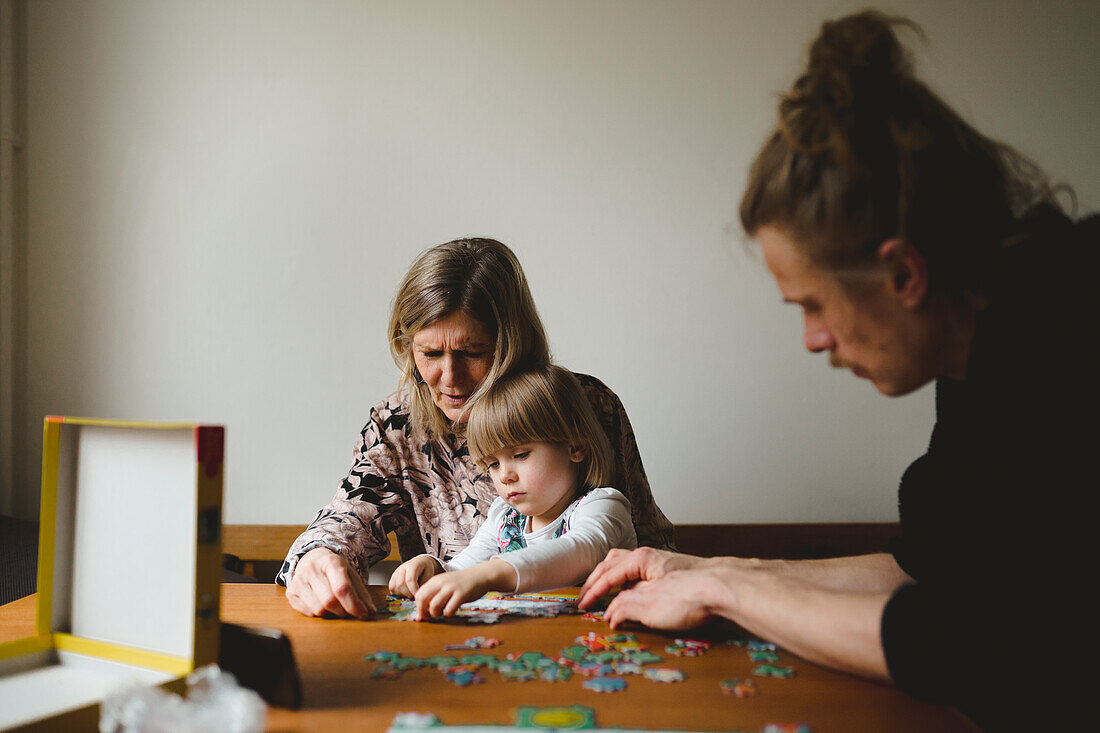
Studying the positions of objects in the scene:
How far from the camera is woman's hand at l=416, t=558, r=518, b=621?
3.80 feet

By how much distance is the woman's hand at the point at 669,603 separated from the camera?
3.44 ft

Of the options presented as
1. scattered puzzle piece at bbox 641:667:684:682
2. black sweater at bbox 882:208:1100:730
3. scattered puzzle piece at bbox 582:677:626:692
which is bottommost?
scattered puzzle piece at bbox 641:667:684:682

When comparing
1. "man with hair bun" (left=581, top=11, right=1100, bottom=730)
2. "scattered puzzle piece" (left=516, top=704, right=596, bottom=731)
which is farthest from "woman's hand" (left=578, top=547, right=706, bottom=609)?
"scattered puzzle piece" (left=516, top=704, right=596, bottom=731)

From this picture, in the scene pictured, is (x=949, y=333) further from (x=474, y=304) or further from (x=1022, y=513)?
(x=474, y=304)

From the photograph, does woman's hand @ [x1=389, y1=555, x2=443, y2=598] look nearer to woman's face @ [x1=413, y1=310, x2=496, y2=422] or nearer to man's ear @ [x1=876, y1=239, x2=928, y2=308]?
woman's face @ [x1=413, y1=310, x2=496, y2=422]

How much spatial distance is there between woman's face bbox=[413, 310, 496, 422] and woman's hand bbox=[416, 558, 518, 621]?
1.85 feet

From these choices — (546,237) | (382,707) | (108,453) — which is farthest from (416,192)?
(382,707)

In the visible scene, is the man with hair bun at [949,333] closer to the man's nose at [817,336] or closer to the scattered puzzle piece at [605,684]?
the man's nose at [817,336]

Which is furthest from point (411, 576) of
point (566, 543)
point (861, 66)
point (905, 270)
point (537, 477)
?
point (861, 66)

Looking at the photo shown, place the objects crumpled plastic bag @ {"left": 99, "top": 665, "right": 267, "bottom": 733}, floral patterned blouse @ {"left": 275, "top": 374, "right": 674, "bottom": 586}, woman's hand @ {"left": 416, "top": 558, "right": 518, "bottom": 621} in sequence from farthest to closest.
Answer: floral patterned blouse @ {"left": 275, "top": 374, "right": 674, "bottom": 586} → woman's hand @ {"left": 416, "top": 558, "right": 518, "bottom": 621} → crumpled plastic bag @ {"left": 99, "top": 665, "right": 267, "bottom": 733}

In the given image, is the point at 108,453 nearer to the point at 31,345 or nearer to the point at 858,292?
the point at 858,292

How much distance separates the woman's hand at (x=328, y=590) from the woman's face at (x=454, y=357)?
0.54 meters

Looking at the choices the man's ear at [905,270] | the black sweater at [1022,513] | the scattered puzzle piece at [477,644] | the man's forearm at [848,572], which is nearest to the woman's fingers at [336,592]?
the scattered puzzle piece at [477,644]

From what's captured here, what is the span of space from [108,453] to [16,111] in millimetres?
2172
